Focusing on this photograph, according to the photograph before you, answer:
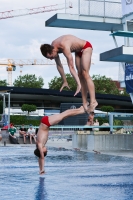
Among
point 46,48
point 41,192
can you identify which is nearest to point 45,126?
point 46,48

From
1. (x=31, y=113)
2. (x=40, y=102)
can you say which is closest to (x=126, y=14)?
(x=31, y=113)

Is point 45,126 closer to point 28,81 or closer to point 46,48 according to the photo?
point 46,48

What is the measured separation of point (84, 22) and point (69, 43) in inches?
672

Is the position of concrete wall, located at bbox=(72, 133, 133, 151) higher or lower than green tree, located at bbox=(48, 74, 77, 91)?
lower

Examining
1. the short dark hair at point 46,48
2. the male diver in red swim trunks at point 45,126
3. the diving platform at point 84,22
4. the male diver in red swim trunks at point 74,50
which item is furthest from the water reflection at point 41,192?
the diving platform at point 84,22

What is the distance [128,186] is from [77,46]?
119 inches

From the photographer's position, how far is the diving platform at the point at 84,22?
26562 mm

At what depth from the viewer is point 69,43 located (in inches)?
419

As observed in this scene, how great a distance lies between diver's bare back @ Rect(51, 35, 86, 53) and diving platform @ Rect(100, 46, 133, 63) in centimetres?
1279

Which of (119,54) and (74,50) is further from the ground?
(119,54)

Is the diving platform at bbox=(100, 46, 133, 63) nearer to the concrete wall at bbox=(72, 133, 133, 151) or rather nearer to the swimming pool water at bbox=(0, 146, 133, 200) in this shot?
the concrete wall at bbox=(72, 133, 133, 151)

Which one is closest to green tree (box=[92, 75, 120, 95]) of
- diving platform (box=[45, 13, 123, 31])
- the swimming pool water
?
diving platform (box=[45, 13, 123, 31])

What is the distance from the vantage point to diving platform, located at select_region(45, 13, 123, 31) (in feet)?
87.1

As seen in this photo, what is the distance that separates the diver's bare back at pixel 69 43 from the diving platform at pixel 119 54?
42.0 ft
